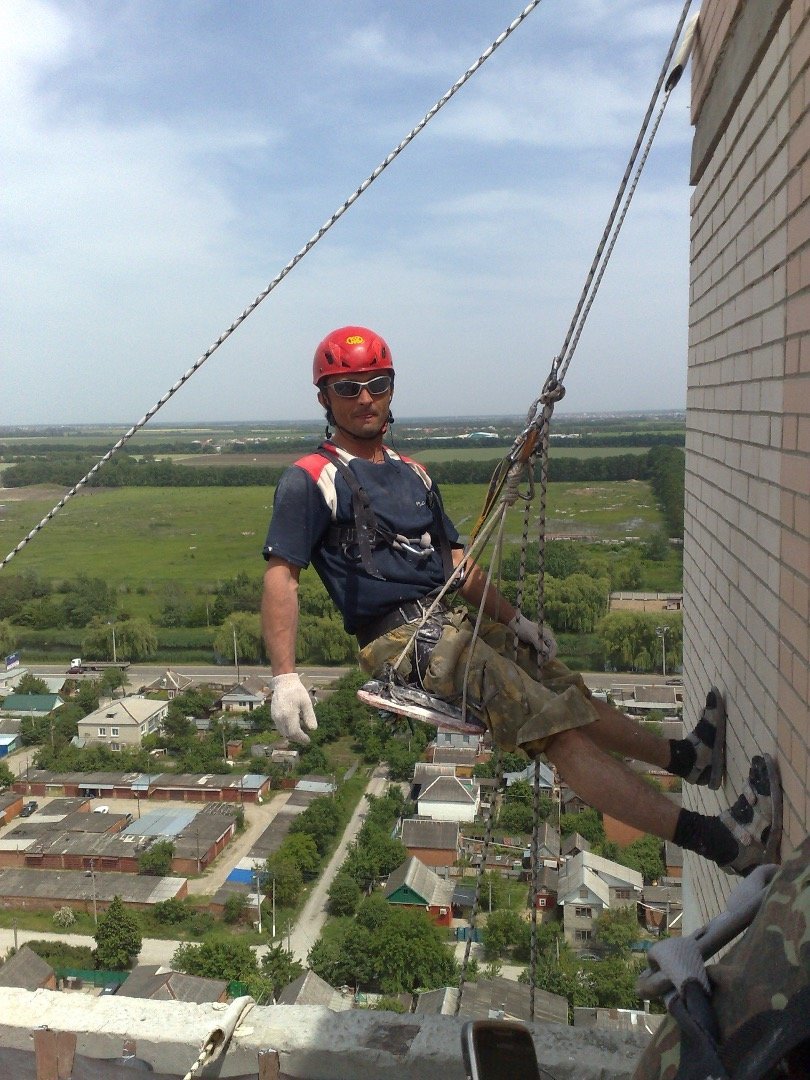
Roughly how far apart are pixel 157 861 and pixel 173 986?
17.1 feet

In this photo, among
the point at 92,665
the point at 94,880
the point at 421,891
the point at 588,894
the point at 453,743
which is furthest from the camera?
the point at 92,665

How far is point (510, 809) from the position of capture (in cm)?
1947

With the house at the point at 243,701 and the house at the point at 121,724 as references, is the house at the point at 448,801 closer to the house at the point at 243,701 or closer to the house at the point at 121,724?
the house at the point at 243,701

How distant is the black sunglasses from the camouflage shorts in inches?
32.3

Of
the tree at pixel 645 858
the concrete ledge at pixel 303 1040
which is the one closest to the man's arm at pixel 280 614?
the concrete ledge at pixel 303 1040

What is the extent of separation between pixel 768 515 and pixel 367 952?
13.5 metres

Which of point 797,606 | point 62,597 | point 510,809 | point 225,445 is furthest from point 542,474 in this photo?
point 225,445

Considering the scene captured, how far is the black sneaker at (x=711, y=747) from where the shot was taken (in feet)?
10.0

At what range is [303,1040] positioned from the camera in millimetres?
2297

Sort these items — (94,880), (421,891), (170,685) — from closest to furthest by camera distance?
(421,891) < (94,880) < (170,685)

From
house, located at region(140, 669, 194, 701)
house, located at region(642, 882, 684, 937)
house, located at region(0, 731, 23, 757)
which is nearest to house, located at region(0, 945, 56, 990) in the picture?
house, located at region(642, 882, 684, 937)

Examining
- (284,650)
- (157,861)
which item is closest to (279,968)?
(157,861)

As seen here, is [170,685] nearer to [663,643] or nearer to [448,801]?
[448,801]

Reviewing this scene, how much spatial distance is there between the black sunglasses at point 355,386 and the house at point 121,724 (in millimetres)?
25312
